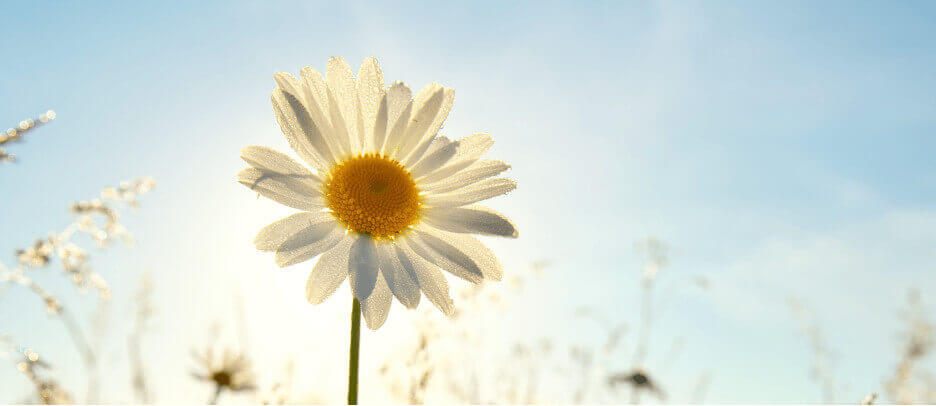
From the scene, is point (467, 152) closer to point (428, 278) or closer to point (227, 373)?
point (428, 278)

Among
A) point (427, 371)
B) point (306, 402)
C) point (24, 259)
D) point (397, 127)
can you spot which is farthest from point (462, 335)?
point (397, 127)

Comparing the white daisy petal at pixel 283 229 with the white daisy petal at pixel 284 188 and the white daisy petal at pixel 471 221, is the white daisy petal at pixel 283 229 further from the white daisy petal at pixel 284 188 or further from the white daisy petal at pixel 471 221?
the white daisy petal at pixel 471 221

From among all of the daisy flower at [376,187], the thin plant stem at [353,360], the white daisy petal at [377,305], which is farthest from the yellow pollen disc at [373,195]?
the thin plant stem at [353,360]

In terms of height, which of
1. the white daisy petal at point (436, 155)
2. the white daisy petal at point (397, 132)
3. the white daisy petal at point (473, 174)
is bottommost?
the white daisy petal at point (473, 174)

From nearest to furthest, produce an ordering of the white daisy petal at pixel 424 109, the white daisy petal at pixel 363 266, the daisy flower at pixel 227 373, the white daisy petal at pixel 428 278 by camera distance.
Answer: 1. the white daisy petal at pixel 363 266
2. the white daisy petal at pixel 428 278
3. the white daisy petal at pixel 424 109
4. the daisy flower at pixel 227 373

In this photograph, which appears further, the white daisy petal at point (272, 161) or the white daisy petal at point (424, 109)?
the white daisy petal at point (424, 109)

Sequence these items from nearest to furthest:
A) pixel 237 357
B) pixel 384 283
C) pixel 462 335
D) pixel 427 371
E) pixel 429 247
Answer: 1. pixel 384 283
2. pixel 429 247
3. pixel 427 371
4. pixel 462 335
5. pixel 237 357

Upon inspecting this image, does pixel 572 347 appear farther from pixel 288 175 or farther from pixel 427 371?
pixel 288 175
